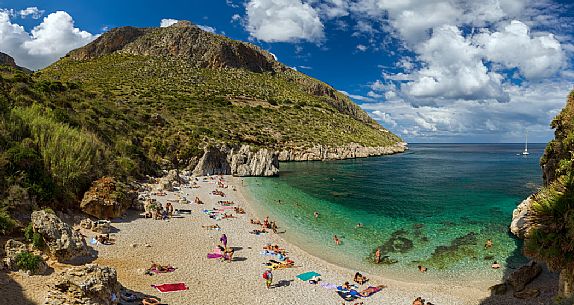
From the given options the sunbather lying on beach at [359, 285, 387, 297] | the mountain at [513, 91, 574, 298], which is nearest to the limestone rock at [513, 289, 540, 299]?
the mountain at [513, 91, 574, 298]

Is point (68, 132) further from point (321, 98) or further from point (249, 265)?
point (321, 98)

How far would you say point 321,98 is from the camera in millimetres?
120438

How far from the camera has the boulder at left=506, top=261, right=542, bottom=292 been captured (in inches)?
551

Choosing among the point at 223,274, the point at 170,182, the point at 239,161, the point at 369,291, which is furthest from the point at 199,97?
the point at 369,291

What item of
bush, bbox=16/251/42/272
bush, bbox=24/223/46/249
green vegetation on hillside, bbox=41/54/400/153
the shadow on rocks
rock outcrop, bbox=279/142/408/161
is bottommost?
the shadow on rocks

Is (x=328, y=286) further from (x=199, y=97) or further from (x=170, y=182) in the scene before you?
(x=199, y=97)

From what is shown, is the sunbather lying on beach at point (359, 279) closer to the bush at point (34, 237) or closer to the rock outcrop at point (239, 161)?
the bush at point (34, 237)

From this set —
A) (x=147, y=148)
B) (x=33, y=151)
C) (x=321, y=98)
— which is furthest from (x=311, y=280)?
(x=321, y=98)

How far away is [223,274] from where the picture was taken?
1499cm

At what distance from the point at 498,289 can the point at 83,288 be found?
52.9 ft

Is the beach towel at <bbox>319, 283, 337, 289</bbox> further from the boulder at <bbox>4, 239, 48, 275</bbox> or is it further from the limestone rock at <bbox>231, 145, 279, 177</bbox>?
the limestone rock at <bbox>231, 145, 279, 177</bbox>

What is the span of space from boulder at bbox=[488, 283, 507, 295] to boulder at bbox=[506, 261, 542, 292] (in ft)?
1.21

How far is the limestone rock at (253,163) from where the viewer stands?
164 feet

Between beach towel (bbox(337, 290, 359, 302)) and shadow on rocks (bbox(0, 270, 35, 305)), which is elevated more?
shadow on rocks (bbox(0, 270, 35, 305))
